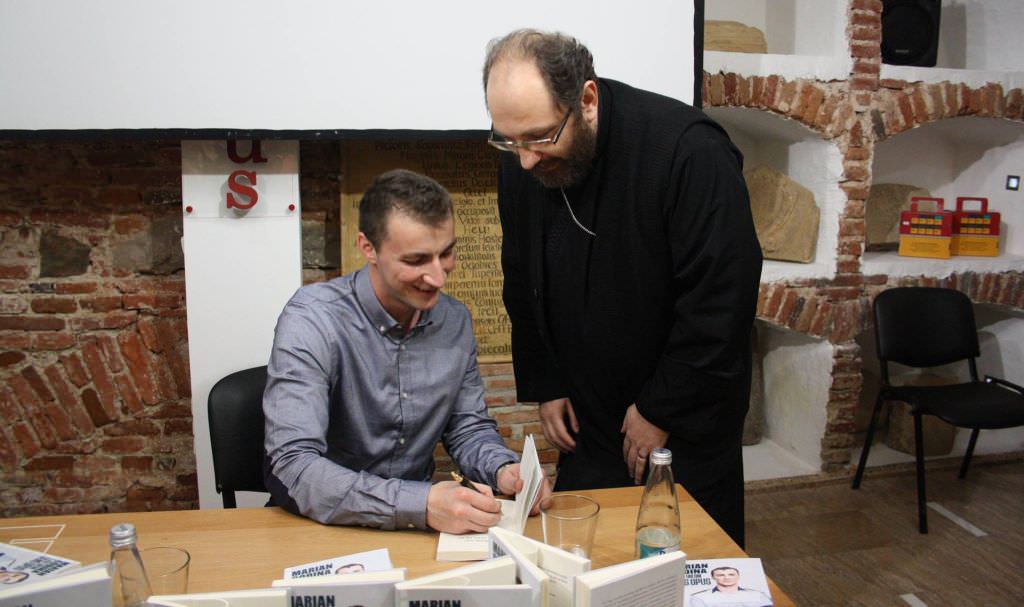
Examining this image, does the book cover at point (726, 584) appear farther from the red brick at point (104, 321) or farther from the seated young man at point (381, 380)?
the red brick at point (104, 321)

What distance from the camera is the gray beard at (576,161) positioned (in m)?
1.70

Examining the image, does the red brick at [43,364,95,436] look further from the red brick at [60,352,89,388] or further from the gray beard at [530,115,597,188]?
the gray beard at [530,115,597,188]

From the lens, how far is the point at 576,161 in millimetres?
1738

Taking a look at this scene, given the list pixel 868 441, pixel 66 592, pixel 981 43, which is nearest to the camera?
pixel 66 592

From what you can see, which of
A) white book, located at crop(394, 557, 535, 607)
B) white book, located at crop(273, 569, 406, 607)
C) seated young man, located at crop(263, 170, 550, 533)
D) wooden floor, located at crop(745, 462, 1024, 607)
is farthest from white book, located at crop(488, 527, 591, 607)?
wooden floor, located at crop(745, 462, 1024, 607)

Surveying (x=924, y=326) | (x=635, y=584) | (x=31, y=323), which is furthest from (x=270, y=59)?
(x=924, y=326)

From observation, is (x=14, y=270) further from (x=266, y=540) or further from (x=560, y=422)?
(x=560, y=422)

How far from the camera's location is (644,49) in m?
2.91

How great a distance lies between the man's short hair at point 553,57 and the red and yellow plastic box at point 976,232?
3273 millimetres

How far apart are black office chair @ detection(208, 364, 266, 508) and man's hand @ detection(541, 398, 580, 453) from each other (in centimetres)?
80

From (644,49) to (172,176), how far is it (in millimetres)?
1833

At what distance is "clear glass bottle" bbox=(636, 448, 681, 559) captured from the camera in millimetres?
1375

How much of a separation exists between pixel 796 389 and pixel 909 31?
6.08 ft

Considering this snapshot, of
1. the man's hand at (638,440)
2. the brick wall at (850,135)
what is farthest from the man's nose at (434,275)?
the brick wall at (850,135)
